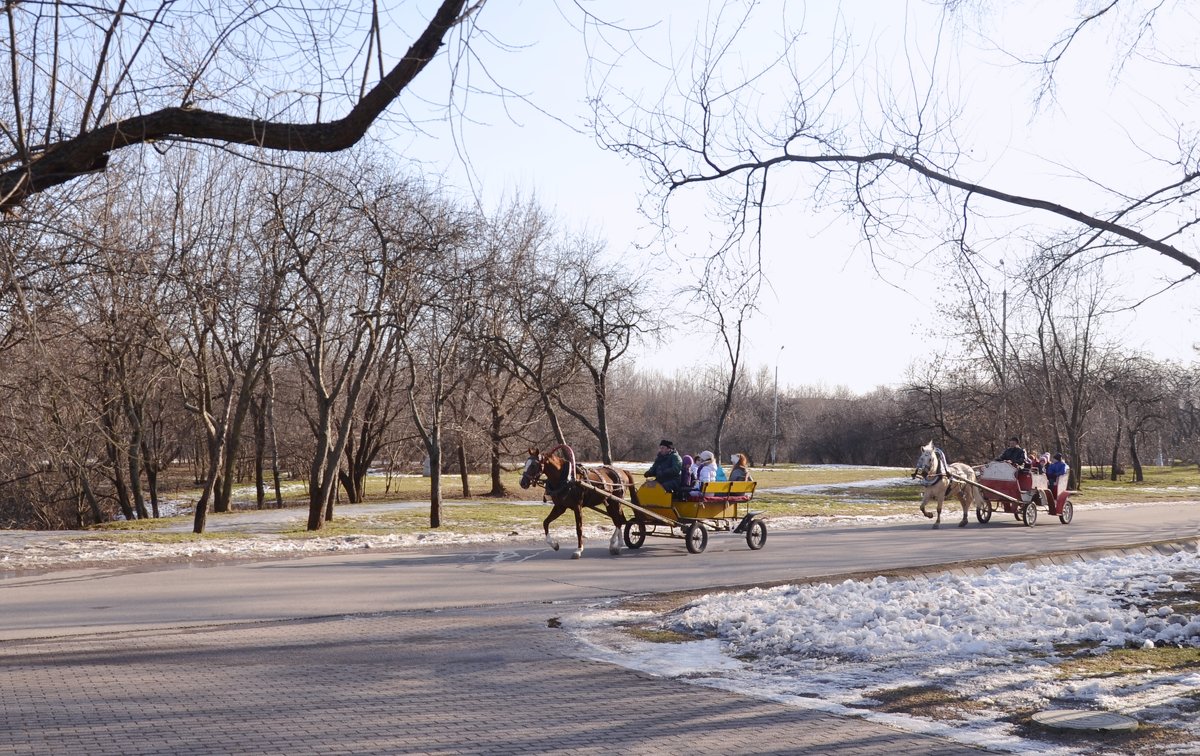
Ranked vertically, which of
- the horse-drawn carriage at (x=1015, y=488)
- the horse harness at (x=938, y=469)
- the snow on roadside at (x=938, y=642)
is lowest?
the snow on roadside at (x=938, y=642)

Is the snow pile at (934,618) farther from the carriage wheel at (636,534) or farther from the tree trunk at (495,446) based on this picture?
the tree trunk at (495,446)

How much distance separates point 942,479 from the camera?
31281mm

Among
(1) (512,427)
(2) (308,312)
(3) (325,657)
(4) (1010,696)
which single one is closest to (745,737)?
(4) (1010,696)

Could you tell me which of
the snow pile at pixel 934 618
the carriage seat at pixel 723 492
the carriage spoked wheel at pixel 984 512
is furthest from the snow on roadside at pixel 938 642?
the carriage spoked wheel at pixel 984 512

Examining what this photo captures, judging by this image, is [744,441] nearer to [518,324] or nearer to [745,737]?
[518,324]

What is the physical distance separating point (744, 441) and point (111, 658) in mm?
94676

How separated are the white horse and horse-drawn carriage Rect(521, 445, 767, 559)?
28.3 feet

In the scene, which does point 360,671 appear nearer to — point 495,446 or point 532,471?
point 532,471

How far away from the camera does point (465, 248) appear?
32.8 metres

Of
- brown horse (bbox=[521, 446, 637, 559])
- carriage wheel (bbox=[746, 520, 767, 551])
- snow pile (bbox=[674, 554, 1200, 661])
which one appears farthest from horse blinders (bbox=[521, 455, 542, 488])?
snow pile (bbox=[674, 554, 1200, 661])

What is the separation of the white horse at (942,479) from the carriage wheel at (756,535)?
7.17 m

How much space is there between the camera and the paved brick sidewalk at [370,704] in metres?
7.40

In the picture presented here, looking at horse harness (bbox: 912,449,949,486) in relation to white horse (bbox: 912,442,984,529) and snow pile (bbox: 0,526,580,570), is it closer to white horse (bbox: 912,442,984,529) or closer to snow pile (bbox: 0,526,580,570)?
white horse (bbox: 912,442,984,529)

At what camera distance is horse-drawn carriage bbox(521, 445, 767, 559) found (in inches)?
818
